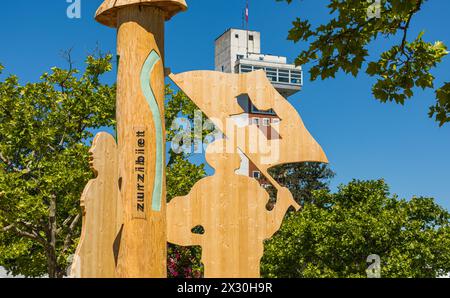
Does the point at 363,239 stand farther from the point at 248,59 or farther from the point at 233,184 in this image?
the point at 248,59

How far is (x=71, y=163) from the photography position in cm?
1989

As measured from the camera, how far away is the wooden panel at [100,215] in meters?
8.27

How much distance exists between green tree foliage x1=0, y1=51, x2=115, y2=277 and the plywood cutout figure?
9233 mm

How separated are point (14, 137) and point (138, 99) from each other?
39.2 ft

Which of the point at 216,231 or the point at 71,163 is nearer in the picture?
the point at 216,231

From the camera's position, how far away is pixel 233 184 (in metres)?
10.8

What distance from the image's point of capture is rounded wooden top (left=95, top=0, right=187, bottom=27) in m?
9.73

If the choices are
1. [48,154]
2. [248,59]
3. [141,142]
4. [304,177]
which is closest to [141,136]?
[141,142]

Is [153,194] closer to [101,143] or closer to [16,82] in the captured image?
[101,143]

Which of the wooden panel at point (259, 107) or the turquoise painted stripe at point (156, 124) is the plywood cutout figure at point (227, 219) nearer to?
the wooden panel at point (259, 107)

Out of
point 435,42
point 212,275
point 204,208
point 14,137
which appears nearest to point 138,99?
point 204,208

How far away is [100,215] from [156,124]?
1732mm

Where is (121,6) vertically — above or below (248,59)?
below

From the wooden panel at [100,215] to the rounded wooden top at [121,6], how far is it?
2.22m
